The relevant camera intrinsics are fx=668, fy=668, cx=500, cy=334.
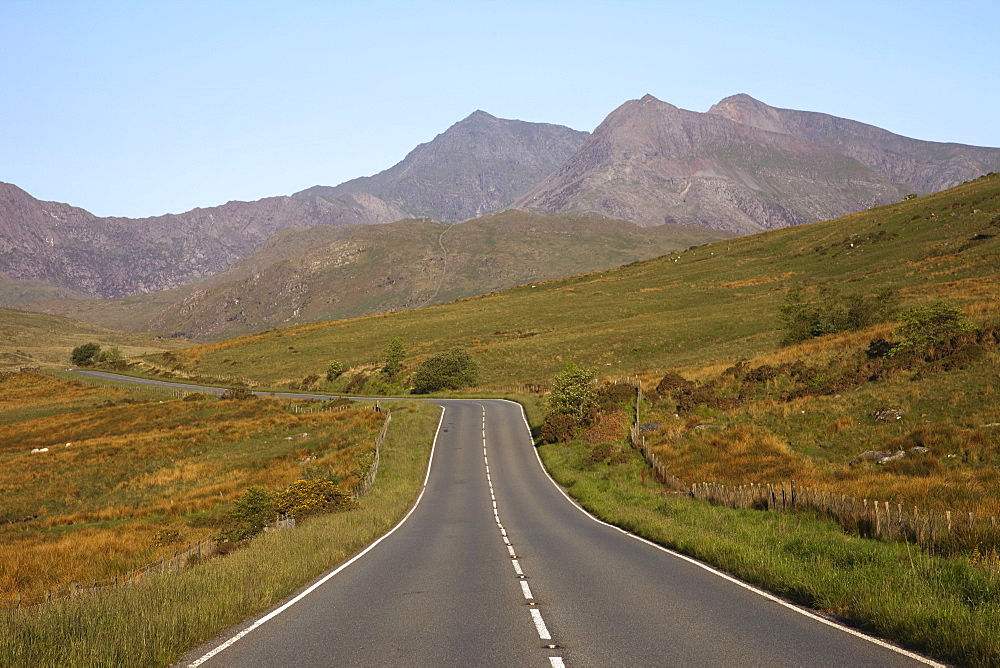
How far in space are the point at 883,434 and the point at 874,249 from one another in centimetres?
10616

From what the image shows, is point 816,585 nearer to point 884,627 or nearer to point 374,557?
point 884,627

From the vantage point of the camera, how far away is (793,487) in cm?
2075

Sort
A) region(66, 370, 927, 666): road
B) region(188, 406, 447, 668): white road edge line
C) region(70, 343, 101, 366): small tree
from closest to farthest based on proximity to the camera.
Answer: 1. region(66, 370, 927, 666): road
2. region(188, 406, 447, 668): white road edge line
3. region(70, 343, 101, 366): small tree

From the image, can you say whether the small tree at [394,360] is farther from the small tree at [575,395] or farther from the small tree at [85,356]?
the small tree at [85,356]

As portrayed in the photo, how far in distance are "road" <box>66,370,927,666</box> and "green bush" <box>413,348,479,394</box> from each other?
65.4 m

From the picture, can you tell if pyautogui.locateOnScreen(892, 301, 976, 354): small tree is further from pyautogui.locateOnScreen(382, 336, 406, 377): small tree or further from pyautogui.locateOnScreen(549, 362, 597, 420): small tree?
pyautogui.locateOnScreen(382, 336, 406, 377): small tree

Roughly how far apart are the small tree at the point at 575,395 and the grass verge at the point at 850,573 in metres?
26.2

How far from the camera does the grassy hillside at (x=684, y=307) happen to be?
8206 centimetres

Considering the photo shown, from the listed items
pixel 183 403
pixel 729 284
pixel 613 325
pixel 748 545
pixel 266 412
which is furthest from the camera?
pixel 729 284

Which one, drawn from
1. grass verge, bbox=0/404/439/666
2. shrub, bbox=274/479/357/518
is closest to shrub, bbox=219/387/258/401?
shrub, bbox=274/479/357/518

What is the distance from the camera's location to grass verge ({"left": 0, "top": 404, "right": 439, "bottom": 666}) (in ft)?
28.4

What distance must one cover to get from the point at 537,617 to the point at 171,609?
19.7 feet

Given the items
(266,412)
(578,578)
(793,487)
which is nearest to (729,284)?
(266,412)

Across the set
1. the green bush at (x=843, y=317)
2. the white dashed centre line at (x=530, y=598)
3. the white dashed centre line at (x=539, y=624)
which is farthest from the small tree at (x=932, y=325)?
the white dashed centre line at (x=539, y=624)
